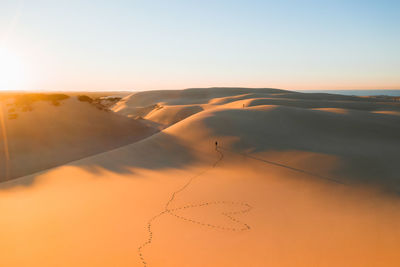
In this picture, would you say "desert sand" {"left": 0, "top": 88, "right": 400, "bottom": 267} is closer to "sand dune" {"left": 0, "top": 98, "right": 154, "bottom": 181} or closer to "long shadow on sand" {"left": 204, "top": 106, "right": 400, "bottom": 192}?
"long shadow on sand" {"left": 204, "top": 106, "right": 400, "bottom": 192}

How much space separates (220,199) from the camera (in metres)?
7.89

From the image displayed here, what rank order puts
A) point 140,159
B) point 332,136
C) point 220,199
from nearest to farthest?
point 220,199 → point 140,159 → point 332,136

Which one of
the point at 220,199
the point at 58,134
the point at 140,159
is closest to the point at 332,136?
the point at 220,199

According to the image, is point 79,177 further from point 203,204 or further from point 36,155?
point 36,155

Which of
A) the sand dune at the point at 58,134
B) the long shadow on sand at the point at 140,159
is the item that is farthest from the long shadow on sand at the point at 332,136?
the sand dune at the point at 58,134

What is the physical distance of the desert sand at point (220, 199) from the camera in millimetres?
4996

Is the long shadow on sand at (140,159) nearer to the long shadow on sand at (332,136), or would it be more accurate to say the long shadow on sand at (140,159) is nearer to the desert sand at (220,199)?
the desert sand at (220,199)

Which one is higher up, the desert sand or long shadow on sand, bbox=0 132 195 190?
the desert sand

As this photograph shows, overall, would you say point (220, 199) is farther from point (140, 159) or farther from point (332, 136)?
point (332, 136)

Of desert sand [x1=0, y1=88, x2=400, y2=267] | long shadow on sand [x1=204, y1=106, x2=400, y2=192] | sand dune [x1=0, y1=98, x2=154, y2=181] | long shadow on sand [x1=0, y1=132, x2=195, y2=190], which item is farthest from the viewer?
sand dune [x1=0, y1=98, x2=154, y2=181]

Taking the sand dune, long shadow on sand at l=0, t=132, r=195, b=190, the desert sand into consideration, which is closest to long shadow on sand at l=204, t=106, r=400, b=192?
the desert sand

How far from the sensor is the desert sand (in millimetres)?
4996

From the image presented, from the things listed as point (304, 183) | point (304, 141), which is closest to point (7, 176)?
point (304, 183)

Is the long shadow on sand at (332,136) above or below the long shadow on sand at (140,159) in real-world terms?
above
